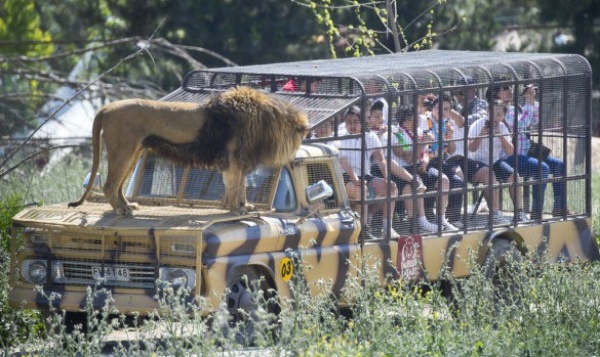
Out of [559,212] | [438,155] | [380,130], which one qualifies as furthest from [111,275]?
[559,212]

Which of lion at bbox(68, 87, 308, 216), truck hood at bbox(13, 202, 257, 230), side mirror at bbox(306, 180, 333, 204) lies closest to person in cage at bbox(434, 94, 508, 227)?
side mirror at bbox(306, 180, 333, 204)

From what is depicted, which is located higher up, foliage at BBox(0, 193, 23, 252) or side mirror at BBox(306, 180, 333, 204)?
side mirror at BBox(306, 180, 333, 204)

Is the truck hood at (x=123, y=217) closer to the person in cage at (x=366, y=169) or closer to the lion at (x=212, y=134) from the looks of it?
the lion at (x=212, y=134)

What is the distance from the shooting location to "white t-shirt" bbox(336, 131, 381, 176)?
1172 cm

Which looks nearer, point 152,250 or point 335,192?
point 152,250

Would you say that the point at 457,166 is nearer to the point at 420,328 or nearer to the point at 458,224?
the point at 458,224

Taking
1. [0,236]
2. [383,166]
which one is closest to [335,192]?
[383,166]

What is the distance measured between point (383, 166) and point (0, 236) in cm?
334

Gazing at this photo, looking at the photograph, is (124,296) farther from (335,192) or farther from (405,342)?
(405,342)

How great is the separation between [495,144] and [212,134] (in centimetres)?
309

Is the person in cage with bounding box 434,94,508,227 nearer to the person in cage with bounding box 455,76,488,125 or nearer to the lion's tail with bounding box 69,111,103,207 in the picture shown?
the person in cage with bounding box 455,76,488,125

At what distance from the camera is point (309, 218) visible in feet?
36.8

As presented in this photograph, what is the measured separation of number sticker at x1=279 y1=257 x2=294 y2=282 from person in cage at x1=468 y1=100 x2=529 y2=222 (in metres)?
2.48

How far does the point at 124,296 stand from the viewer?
10320mm
